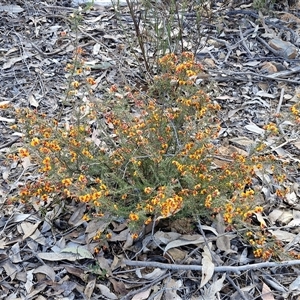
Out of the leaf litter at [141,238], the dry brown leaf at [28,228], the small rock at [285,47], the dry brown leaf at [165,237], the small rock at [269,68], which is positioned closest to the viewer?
the leaf litter at [141,238]

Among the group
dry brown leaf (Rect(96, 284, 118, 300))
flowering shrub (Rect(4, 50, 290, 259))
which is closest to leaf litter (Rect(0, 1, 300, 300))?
dry brown leaf (Rect(96, 284, 118, 300))

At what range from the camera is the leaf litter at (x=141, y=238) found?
228 cm

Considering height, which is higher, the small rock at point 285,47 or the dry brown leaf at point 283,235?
the small rock at point 285,47

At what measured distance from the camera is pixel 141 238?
2441 mm

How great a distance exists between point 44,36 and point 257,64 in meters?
1.69

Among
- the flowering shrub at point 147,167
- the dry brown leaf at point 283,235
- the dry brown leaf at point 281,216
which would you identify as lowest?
the dry brown leaf at point 281,216

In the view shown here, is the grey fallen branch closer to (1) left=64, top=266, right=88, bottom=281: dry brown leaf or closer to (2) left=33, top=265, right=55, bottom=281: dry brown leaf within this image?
(1) left=64, top=266, right=88, bottom=281: dry brown leaf

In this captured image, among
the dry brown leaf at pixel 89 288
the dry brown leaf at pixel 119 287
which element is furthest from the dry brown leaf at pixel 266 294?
the dry brown leaf at pixel 89 288

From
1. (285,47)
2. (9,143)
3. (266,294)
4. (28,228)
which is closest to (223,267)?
(266,294)

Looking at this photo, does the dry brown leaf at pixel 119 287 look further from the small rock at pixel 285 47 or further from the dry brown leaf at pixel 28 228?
the small rock at pixel 285 47

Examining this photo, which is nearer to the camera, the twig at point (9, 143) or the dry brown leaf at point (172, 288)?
the dry brown leaf at point (172, 288)

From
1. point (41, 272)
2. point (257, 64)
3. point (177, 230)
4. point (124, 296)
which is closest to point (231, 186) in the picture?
point (177, 230)

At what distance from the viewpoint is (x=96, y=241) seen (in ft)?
8.00

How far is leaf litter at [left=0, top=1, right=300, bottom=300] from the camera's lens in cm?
228
